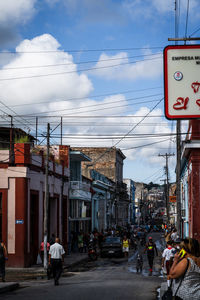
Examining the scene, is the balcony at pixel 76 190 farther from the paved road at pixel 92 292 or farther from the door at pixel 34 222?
the paved road at pixel 92 292

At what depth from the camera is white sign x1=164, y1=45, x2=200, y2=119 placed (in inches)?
259

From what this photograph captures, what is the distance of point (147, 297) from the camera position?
13898 millimetres

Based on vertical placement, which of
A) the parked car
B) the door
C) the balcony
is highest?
the balcony

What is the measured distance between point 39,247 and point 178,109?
23543 mm

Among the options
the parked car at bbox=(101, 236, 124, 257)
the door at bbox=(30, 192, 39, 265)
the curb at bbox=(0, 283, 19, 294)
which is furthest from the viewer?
the parked car at bbox=(101, 236, 124, 257)

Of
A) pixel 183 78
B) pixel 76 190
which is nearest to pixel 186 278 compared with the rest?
pixel 183 78

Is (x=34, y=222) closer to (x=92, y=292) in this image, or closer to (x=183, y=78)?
(x=92, y=292)

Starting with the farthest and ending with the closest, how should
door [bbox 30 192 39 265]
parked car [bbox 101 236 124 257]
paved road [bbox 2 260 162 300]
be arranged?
parked car [bbox 101 236 124 257]
door [bbox 30 192 39 265]
paved road [bbox 2 260 162 300]

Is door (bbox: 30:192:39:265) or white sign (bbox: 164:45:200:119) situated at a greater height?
white sign (bbox: 164:45:200:119)

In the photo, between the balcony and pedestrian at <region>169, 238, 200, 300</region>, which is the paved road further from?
the balcony

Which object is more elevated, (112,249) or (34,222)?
(34,222)

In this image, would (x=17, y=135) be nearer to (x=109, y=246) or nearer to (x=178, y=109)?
(x=109, y=246)

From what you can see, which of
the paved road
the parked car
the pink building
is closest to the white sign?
the paved road

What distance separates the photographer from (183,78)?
6.60m
